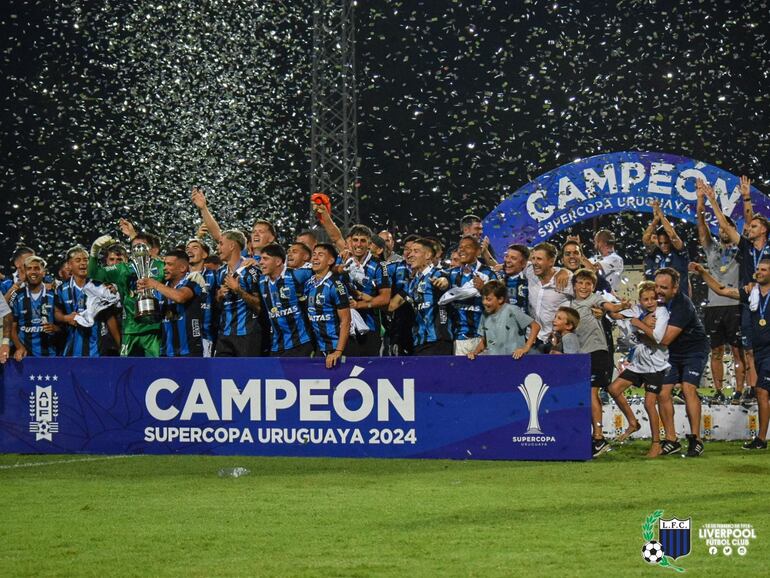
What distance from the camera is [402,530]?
20.5 ft

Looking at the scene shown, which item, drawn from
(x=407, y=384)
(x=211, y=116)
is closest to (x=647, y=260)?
(x=407, y=384)

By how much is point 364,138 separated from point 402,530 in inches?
977

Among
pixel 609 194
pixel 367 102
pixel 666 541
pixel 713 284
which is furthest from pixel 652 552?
pixel 367 102

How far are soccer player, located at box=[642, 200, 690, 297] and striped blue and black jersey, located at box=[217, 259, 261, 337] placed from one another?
468cm

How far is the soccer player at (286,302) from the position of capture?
1012 cm

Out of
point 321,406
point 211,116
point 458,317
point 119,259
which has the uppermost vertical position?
point 211,116

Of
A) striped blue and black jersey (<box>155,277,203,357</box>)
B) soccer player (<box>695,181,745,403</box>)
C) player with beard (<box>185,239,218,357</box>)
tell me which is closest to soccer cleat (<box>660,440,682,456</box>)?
soccer player (<box>695,181,745,403</box>)

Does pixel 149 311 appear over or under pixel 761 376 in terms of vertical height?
over

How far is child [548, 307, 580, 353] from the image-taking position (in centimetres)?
968

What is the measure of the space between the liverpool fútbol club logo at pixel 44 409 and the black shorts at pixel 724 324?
24.6 feet

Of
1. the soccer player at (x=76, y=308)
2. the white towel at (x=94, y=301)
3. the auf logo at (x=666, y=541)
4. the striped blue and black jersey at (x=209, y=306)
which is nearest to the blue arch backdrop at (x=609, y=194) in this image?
the striped blue and black jersey at (x=209, y=306)

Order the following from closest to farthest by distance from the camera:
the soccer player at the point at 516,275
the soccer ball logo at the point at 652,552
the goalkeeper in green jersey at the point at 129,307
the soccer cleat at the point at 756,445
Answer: the soccer ball logo at the point at 652,552
the soccer cleat at the point at 756,445
the soccer player at the point at 516,275
the goalkeeper in green jersey at the point at 129,307

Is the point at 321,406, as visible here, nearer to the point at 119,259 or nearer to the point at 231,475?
the point at 231,475

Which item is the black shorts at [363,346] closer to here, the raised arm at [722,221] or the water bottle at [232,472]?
the water bottle at [232,472]
